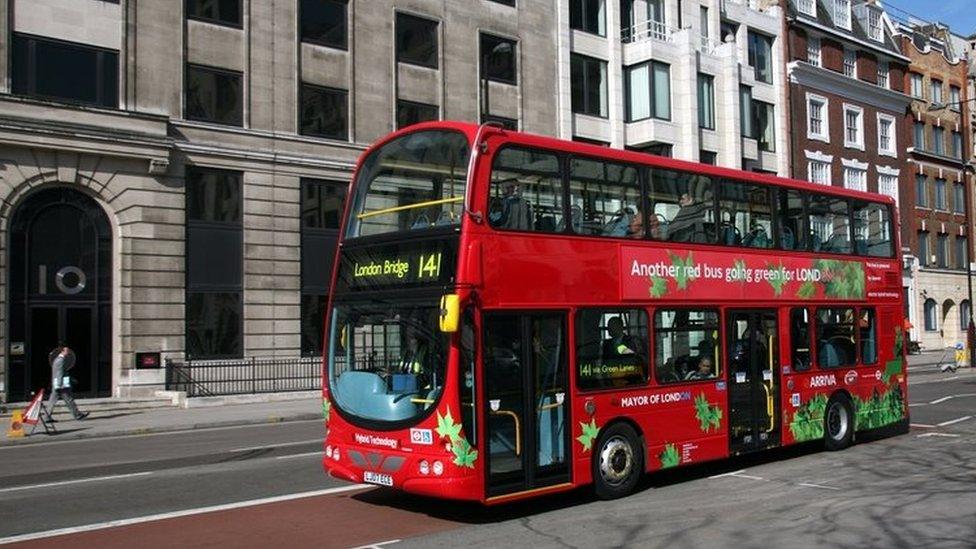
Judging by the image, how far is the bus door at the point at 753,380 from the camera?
37.8 feet

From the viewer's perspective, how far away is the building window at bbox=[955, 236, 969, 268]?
53.8 m

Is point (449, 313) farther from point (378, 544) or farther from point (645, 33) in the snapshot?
point (645, 33)

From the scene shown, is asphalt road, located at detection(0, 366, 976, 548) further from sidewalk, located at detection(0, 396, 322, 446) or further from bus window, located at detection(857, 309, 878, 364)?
sidewalk, located at detection(0, 396, 322, 446)

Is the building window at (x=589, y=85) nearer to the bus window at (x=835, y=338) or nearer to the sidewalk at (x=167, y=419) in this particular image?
the sidewalk at (x=167, y=419)

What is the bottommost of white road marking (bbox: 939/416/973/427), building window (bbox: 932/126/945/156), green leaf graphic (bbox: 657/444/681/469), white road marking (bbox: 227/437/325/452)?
white road marking (bbox: 227/437/325/452)

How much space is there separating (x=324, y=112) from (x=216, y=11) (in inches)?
176

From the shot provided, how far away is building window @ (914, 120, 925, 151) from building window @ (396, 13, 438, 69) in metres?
34.4

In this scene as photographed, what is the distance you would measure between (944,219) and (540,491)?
2048 inches

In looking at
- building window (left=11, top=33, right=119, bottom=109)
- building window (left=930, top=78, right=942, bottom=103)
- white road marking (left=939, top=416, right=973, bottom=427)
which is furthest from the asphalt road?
building window (left=930, top=78, right=942, bottom=103)

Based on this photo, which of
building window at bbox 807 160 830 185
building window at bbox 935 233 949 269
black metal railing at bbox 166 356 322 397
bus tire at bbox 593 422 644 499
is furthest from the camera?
building window at bbox 935 233 949 269

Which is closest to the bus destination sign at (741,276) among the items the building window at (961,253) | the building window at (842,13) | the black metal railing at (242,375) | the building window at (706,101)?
the black metal railing at (242,375)

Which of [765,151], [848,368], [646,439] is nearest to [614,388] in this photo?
[646,439]

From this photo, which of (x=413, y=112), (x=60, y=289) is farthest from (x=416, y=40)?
(x=60, y=289)

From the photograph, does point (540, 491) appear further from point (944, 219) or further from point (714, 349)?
point (944, 219)
